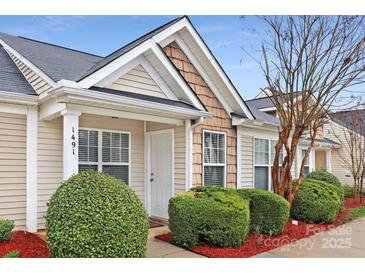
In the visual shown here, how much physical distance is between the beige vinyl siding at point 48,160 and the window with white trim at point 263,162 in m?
5.96

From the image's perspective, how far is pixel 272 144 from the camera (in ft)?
→ 35.5

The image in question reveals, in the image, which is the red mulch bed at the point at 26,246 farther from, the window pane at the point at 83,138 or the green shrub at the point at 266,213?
the green shrub at the point at 266,213

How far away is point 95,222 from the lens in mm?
4273

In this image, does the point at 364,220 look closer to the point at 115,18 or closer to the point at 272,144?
the point at 272,144

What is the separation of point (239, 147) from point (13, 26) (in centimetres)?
646

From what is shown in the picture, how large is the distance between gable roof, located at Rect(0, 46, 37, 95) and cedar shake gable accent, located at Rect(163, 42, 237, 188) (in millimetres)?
3320

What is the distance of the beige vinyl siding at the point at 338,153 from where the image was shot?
59.5 ft

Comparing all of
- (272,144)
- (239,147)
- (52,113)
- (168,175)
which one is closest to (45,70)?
(52,113)

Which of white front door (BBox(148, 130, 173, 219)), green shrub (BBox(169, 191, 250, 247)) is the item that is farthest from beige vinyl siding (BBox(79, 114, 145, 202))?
green shrub (BBox(169, 191, 250, 247))

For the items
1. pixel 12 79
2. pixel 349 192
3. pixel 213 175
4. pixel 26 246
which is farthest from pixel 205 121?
pixel 349 192

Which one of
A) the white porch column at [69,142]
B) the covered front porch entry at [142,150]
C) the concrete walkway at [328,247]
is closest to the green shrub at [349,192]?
the concrete walkway at [328,247]

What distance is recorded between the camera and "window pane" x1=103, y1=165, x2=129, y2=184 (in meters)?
7.47

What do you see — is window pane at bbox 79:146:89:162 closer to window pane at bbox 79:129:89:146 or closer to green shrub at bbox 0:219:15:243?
window pane at bbox 79:129:89:146

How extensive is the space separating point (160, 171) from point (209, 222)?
2.74 metres
